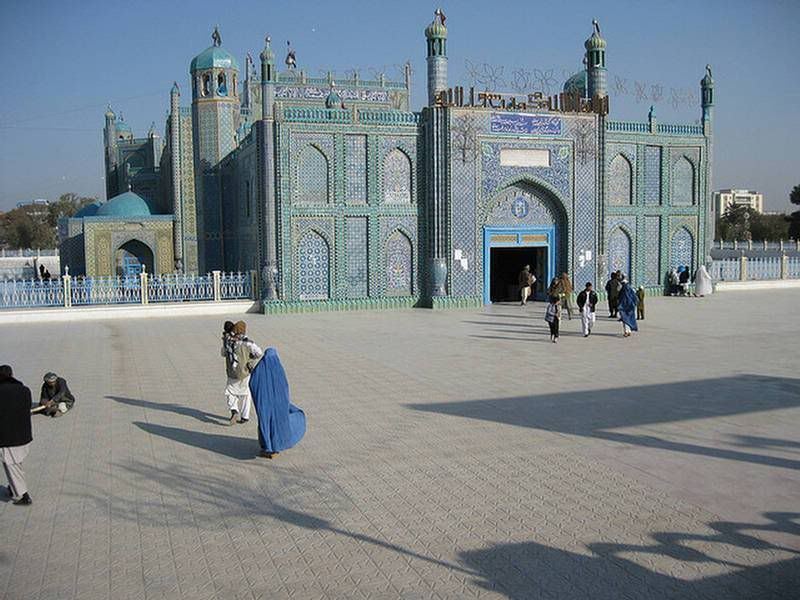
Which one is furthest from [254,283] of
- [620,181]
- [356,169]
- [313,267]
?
[620,181]

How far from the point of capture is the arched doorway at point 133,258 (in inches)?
1149

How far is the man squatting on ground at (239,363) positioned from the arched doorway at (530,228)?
574 inches

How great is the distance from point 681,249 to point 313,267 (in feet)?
42.3

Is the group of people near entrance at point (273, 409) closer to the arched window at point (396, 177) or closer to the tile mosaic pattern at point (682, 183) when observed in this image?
the arched window at point (396, 177)

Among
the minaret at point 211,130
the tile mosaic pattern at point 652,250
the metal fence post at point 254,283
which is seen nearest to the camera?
the metal fence post at point 254,283

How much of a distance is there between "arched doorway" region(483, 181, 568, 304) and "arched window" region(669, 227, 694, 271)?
455 cm

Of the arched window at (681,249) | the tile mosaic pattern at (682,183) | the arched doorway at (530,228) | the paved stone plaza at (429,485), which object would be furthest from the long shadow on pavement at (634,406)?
the tile mosaic pattern at (682,183)

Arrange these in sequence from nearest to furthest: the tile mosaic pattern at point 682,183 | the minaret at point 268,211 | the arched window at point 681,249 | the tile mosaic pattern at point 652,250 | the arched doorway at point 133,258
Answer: the minaret at point 268,211 → the tile mosaic pattern at point 652,250 → the tile mosaic pattern at point 682,183 → the arched window at point 681,249 → the arched doorway at point 133,258

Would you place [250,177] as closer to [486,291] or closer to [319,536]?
[486,291]

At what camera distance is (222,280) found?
21812 millimetres

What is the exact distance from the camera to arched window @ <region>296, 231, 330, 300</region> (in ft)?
70.2

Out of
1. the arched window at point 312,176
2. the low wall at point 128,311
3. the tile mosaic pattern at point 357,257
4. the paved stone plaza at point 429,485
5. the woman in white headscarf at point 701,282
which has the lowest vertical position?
the paved stone plaza at point 429,485

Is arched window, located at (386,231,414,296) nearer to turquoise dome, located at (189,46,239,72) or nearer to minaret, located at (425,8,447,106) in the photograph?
minaret, located at (425,8,447,106)

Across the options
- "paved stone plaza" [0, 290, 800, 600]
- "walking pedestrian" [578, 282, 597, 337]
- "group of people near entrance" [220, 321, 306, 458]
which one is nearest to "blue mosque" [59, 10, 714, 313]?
"walking pedestrian" [578, 282, 597, 337]
